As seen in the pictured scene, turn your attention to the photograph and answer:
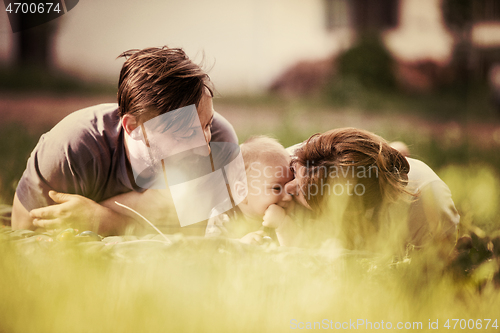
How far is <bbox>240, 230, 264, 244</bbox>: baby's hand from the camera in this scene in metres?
0.79

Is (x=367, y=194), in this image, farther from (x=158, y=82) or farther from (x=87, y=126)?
(x=87, y=126)

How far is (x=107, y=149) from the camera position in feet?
2.78

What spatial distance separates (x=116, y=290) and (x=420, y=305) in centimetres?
56

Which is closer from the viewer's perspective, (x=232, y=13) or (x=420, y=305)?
(x=420, y=305)

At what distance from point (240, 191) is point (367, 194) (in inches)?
12.8

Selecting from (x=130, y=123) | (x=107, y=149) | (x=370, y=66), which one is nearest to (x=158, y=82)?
(x=130, y=123)

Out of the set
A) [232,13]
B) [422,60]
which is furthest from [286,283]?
A: [422,60]

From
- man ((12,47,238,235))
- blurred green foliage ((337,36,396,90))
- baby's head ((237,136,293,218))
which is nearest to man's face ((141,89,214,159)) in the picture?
man ((12,47,238,235))

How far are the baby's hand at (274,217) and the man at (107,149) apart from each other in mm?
223

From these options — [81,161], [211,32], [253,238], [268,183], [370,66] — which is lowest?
[253,238]

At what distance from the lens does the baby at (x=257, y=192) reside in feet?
2.71

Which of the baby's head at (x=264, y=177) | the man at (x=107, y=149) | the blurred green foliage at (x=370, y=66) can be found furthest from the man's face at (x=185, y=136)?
the blurred green foliage at (x=370, y=66)

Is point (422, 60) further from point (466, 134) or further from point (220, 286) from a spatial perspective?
point (220, 286)

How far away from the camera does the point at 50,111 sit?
0.91 m
